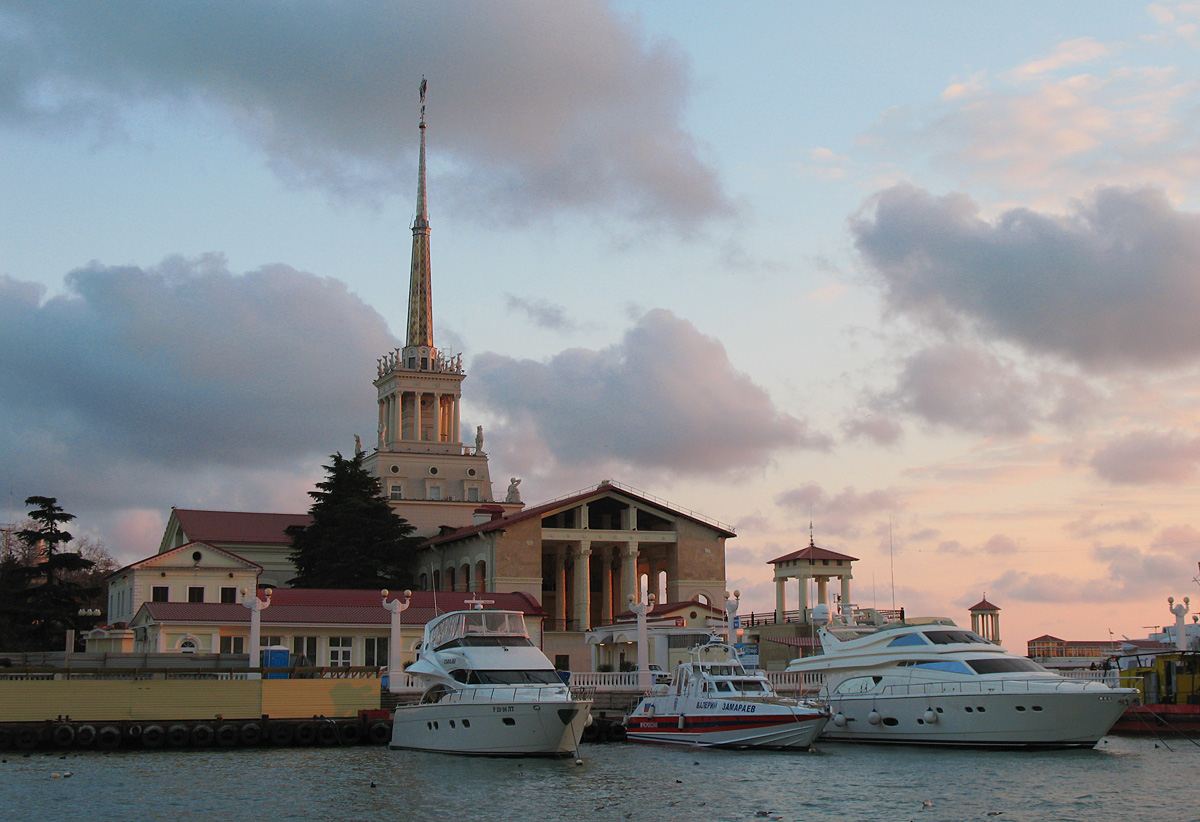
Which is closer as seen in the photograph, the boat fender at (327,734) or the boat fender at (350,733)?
the boat fender at (327,734)

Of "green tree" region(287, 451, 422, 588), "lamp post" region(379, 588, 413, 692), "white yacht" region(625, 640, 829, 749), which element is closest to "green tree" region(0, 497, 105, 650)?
"green tree" region(287, 451, 422, 588)

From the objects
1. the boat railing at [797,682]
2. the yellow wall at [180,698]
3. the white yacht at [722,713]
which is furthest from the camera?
the boat railing at [797,682]

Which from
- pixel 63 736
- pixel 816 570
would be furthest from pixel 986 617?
pixel 63 736

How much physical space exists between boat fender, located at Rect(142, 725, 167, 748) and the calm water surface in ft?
4.00

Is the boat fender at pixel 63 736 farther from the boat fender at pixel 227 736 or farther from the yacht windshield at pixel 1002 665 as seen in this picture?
the yacht windshield at pixel 1002 665

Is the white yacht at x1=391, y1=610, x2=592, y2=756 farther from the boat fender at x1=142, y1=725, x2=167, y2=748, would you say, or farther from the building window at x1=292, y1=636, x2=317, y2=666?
the building window at x1=292, y1=636, x2=317, y2=666

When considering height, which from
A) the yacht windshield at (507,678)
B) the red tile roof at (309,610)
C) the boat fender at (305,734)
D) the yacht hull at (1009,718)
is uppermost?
the red tile roof at (309,610)

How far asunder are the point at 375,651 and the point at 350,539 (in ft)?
65.4

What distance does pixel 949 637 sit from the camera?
152ft

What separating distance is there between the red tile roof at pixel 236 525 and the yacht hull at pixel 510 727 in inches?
2138

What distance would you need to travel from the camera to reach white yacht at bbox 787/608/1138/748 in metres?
42.1

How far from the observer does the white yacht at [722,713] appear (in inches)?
1699

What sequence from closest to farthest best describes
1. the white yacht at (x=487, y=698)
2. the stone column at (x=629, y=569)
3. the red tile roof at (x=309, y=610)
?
the white yacht at (x=487, y=698)
the red tile roof at (x=309, y=610)
the stone column at (x=629, y=569)

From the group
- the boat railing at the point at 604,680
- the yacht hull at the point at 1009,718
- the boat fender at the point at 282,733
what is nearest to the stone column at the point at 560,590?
the boat railing at the point at 604,680
